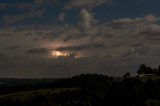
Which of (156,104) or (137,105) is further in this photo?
(137,105)

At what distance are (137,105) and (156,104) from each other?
92.7 metres

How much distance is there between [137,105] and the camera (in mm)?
199250

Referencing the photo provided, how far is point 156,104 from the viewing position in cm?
10781
